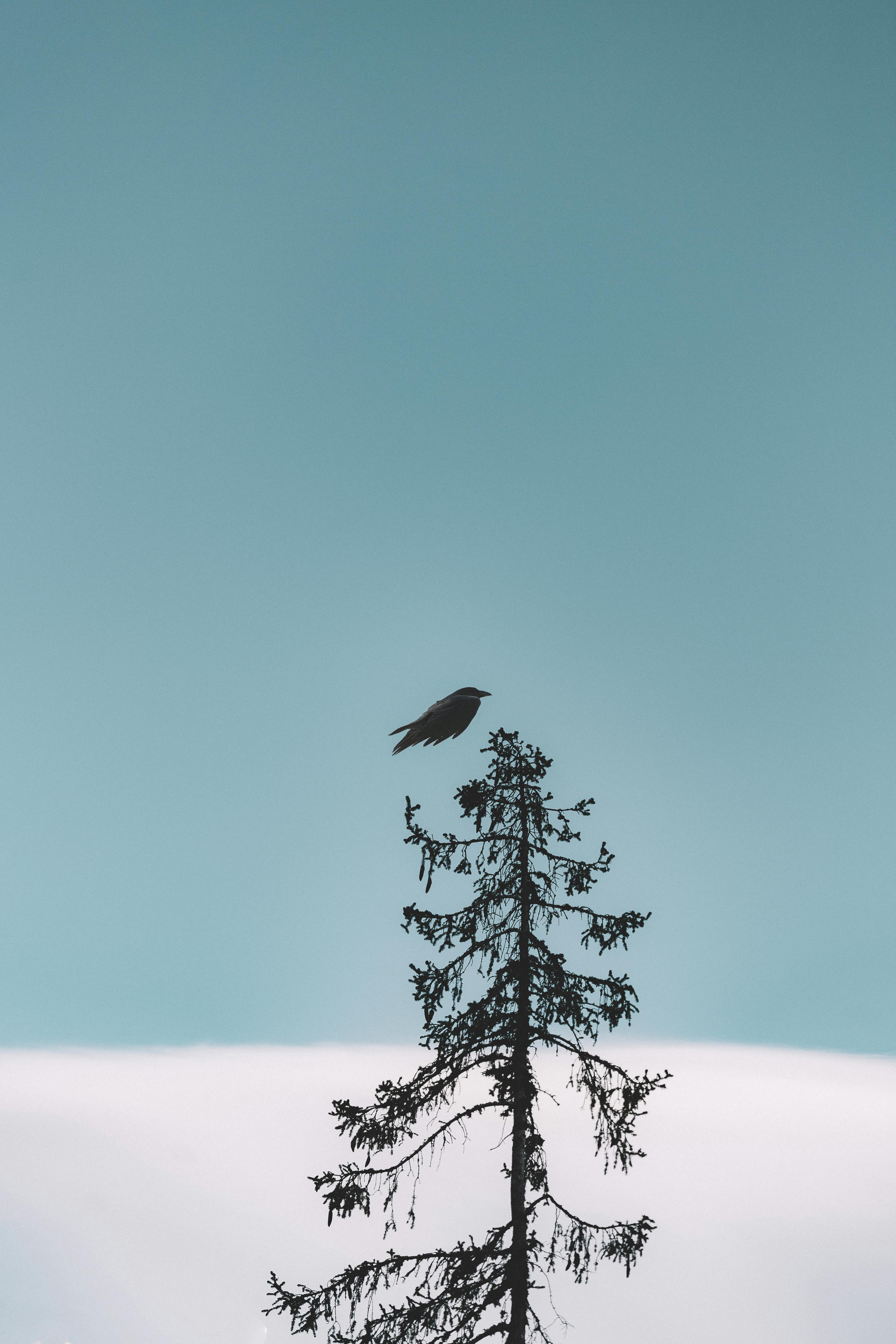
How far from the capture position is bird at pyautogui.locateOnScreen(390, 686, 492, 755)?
4637mm

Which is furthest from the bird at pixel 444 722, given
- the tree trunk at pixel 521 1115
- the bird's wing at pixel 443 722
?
the tree trunk at pixel 521 1115

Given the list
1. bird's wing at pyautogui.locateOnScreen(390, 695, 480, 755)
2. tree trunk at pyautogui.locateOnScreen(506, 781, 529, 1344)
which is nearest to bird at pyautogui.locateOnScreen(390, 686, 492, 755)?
bird's wing at pyautogui.locateOnScreen(390, 695, 480, 755)

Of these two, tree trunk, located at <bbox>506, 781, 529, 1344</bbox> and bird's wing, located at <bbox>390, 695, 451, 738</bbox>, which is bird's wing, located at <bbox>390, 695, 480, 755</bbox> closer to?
bird's wing, located at <bbox>390, 695, 451, 738</bbox>

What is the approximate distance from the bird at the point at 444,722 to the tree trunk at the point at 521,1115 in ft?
21.8

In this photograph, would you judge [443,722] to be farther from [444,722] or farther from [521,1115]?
[521,1115]

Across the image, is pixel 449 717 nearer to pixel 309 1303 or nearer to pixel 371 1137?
pixel 371 1137

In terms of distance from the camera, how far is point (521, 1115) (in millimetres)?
9922

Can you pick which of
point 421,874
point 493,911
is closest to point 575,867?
point 493,911

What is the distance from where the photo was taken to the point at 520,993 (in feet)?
34.2

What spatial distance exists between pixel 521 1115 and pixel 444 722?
23.7 ft

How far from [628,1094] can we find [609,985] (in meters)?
1.23

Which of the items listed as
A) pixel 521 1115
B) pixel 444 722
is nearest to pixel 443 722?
pixel 444 722

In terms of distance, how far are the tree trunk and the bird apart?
6.64 metres

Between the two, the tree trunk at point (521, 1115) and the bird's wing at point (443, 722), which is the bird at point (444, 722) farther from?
the tree trunk at point (521, 1115)
